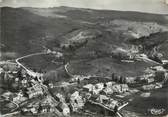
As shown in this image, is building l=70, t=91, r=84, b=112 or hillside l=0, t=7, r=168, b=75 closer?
building l=70, t=91, r=84, b=112

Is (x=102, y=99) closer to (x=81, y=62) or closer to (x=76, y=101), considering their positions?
(x=76, y=101)

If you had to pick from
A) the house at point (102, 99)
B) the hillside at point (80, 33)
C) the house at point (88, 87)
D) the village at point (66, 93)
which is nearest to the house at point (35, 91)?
the village at point (66, 93)

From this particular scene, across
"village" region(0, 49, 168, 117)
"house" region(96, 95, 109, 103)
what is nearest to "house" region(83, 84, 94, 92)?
"village" region(0, 49, 168, 117)

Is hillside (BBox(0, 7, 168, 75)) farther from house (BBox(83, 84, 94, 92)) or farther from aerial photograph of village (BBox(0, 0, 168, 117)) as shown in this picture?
house (BBox(83, 84, 94, 92))

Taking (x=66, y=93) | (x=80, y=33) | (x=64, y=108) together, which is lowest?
(x=64, y=108)

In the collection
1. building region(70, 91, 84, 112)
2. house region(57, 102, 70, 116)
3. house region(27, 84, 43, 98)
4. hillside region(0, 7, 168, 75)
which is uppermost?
hillside region(0, 7, 168, 75)

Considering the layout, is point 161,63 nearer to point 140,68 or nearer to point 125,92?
point 140,68

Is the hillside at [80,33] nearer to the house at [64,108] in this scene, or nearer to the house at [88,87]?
the house at [88,87]

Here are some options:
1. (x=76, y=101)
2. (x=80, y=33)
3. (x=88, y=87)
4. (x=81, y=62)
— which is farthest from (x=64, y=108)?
(x=80, y=33)

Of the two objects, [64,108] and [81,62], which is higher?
[81,62]

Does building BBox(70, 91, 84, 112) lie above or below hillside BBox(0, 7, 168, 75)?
below
